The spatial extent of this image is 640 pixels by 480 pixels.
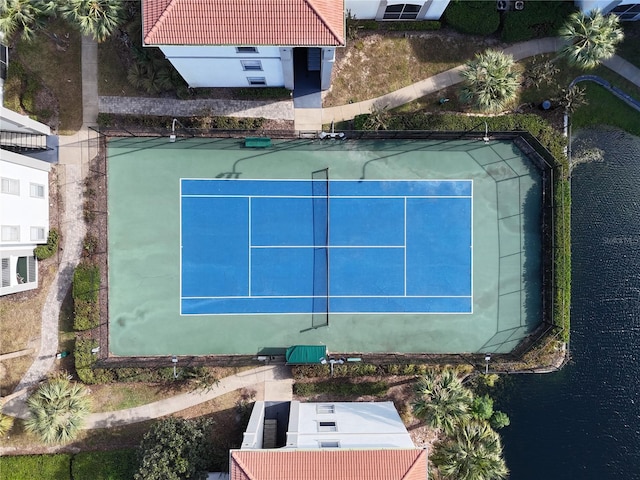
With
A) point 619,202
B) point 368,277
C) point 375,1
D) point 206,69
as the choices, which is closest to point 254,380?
point 368,277

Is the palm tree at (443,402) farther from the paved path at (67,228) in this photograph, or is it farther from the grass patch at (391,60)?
the paved path at (67,228)

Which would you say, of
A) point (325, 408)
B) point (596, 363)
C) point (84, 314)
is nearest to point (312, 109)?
point (325, 408)

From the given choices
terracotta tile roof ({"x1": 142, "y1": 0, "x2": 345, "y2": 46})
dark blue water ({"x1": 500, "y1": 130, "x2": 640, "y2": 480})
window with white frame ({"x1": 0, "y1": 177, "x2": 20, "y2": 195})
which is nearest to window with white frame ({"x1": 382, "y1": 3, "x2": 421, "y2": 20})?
terracotta tile roof ({"x1": 142, "y1": 0, "x2": 345, "y2": 46})

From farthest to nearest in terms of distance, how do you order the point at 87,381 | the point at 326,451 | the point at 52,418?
1. the point at 87,381
2. the point at 52,418
3. the point at 326,451

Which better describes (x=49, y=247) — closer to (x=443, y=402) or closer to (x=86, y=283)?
(x=86, y=283)

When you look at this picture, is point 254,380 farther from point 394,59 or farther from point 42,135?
point 394,59

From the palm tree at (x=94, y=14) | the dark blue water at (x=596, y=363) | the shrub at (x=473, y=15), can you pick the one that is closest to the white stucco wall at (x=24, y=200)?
the palm tree at (x=94, y=14)

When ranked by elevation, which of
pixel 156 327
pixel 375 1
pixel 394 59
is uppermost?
pixel 375 1
